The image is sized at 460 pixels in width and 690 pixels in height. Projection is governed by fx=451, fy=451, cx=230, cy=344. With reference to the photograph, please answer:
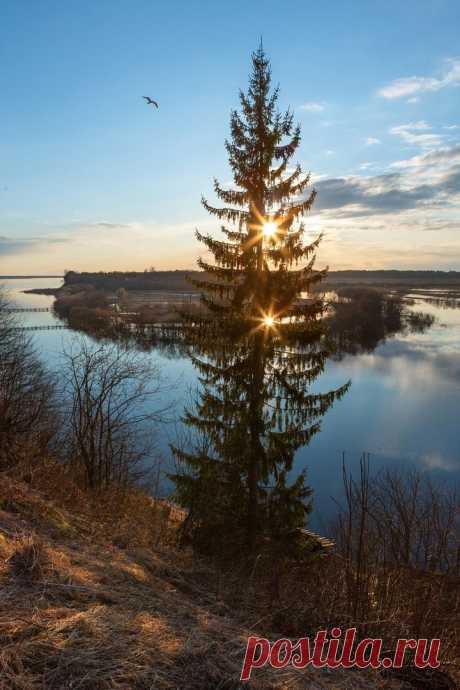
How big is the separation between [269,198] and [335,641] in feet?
34.3

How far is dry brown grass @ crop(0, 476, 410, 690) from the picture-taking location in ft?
9.06

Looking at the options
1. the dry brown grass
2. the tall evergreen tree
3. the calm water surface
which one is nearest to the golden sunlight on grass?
the tall evergreen tree

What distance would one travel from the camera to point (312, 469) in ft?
69.8

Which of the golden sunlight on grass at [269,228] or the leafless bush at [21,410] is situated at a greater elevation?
the golden sunlight on grass at [269,228]

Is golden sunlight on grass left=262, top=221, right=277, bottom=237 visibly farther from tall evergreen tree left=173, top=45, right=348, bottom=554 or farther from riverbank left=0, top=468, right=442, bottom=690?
riverbank left=0, top=468, right=442, bottom=690

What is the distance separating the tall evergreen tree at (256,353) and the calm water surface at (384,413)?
2.14 meters

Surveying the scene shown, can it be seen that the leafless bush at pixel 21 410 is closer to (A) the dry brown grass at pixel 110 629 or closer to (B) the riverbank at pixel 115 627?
(B) the riverbank at pixel 115 627

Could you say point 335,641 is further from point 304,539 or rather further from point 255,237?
point 255,237

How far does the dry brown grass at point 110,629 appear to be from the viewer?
2762 mm

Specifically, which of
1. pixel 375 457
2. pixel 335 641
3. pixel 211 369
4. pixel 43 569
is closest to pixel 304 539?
pixel 211 369

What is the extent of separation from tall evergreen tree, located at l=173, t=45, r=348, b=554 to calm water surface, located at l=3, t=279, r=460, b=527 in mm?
2137

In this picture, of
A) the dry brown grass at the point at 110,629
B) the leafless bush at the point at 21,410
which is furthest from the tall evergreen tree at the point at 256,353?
the dry brown grass at the point at 110,629

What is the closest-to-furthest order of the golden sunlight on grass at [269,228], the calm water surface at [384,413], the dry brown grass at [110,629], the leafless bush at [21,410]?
the dry brown grass at [110,629] < the leafless bush at [21,410] < the golden sunlight on grass at [269,228] < the calm water surface at [384,413]

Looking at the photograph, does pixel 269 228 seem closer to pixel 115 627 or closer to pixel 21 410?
pixel 115 627
